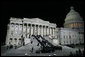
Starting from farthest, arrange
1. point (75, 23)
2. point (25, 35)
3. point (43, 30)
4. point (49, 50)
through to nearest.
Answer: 1. point (75, 23)
2. point (43, 30)
3. point (25, 35)
4. point (49, 50)

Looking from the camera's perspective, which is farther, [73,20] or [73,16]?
[73,16]

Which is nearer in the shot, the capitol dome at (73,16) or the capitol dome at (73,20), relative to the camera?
the capitol dome at (73,20)

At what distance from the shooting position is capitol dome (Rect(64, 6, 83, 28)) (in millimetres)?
90938

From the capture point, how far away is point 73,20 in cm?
9256

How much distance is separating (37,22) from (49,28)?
368 inches

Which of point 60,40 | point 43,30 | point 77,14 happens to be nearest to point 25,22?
point 43,30

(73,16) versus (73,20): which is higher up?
(73,16)

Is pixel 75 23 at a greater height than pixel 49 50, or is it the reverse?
pixel 75 23

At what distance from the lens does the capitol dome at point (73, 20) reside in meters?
90.9

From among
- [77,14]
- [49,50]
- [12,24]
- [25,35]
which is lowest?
[49,50]

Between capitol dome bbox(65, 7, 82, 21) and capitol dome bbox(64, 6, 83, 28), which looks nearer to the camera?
capitol dome bbox(64, 6, 83, 28)

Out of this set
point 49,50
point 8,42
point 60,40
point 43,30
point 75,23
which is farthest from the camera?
point 75,23

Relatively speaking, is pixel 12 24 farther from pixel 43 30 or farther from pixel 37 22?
pixel 43 30

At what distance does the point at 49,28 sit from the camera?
6844cm
